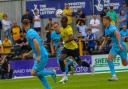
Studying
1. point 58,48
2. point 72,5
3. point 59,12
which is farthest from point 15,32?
point 58,48

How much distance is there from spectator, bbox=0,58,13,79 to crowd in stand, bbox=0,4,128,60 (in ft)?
4.76

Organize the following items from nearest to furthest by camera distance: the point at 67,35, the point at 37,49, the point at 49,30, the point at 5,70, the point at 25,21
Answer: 1. the point at 37,49
2. the point at 25,21
3. the point at 67,35
4. the point at 5,70
5. the point at 49,30

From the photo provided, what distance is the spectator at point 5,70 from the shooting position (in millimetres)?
27219

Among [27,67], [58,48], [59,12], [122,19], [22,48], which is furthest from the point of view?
[59,12]

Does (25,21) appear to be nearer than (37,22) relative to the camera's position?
Yes

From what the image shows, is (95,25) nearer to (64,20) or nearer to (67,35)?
(67,35)

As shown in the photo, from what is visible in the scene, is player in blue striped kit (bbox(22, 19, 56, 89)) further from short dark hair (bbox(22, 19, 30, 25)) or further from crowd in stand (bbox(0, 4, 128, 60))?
crowd in stand (bbox(0, 4, 128, 60))

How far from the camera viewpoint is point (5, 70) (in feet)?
89.5

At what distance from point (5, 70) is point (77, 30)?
572 cm

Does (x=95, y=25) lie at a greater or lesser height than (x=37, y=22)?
lesser

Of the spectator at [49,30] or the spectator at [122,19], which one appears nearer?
the spectator at [49,30]

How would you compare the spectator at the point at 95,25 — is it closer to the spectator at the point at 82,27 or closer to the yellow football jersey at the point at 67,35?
the spectator at the point at 82,27

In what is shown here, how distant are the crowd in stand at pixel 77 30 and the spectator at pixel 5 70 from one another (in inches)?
57.2

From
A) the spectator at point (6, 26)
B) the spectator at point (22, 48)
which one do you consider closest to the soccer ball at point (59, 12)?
the spectator at point (22, 48)
